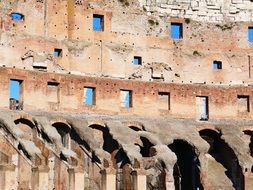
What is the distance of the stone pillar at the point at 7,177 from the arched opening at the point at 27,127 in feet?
14.0

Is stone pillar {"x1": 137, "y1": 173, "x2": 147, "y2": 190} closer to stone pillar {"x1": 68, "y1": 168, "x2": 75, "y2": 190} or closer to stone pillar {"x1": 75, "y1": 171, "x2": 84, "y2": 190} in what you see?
stone pillar {"x1": 75, "y1": 171, "x2": 84, "y2": 190}

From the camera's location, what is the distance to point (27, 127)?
31062mm

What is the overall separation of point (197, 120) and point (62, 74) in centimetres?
806

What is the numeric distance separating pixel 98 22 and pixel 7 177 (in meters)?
15.8

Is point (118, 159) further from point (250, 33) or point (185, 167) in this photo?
point (250, 33)

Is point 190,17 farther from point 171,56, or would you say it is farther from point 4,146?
point 4,146

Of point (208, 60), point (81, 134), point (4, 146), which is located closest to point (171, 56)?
point (208, 60)

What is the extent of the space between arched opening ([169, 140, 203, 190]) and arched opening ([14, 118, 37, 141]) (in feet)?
24.0

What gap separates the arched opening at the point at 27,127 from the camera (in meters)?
30.4

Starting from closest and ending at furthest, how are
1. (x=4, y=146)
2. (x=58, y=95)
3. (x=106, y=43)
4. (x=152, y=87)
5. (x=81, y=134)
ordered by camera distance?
1. (x=4, y=146)
2. (x=81, y=134)
3. (x=58, y=95)
4. (x=152, y=87)
5. (x=106, y=43)

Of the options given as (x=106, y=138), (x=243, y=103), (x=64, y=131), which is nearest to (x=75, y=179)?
(x=64, y=131)

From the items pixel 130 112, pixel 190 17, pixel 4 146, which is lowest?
pixel 4 146

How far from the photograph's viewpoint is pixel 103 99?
3466 centimetres

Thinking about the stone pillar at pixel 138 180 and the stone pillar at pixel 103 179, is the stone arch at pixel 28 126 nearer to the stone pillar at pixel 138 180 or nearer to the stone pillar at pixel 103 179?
the stone pillar at pixel 103 179
